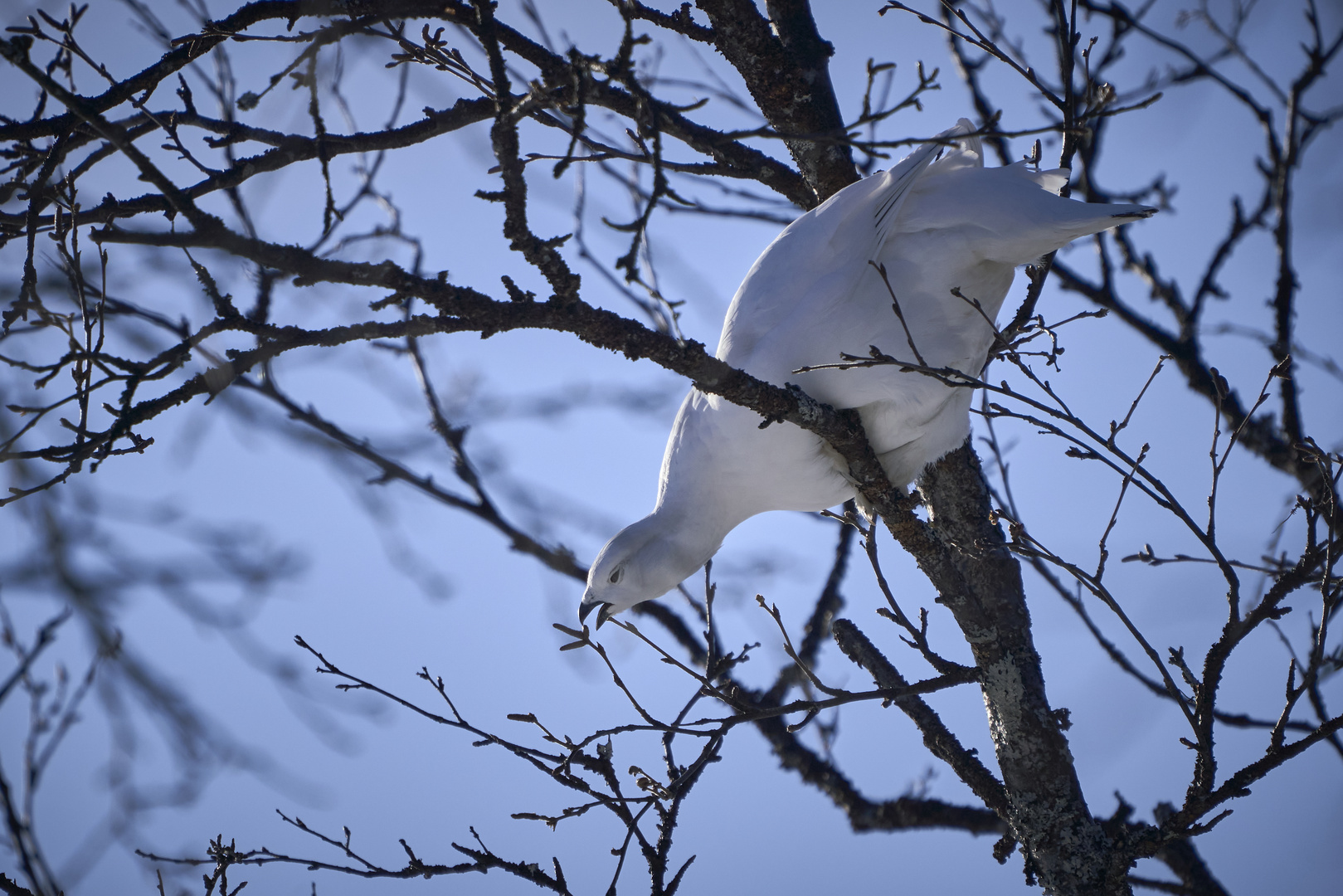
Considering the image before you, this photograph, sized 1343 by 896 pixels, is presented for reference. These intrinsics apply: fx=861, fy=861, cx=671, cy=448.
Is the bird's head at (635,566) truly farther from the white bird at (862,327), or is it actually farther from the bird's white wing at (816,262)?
the bird's white wing at (816,262)

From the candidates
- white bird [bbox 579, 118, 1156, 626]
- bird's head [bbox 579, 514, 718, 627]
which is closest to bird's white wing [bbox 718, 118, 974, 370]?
white bird [bbox 579, 118, 1156, 626]

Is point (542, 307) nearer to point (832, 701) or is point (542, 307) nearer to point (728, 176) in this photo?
point (832, 701)

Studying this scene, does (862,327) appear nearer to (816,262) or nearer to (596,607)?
(816,262)

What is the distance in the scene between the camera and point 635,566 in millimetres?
3520

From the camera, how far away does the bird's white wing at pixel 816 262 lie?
3229 mm

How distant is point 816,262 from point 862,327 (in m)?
0.32

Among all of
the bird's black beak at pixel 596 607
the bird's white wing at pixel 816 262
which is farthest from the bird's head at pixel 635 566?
the bird's white wing at pixel 816 262

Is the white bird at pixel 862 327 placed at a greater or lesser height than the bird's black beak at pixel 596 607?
greater

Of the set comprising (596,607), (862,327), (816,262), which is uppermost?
(816,262)

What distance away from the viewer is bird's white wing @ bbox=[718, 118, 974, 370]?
323cm

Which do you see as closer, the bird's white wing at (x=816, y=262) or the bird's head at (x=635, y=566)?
the bird's white wing at (x=816, y=262)

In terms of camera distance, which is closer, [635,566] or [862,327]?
[862,327]

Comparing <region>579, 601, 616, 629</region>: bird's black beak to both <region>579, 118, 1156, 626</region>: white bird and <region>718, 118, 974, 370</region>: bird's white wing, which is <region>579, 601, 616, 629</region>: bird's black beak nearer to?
<region>579, 118, 1156, 626</region>: white bird

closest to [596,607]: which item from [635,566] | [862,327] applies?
[635,566]
